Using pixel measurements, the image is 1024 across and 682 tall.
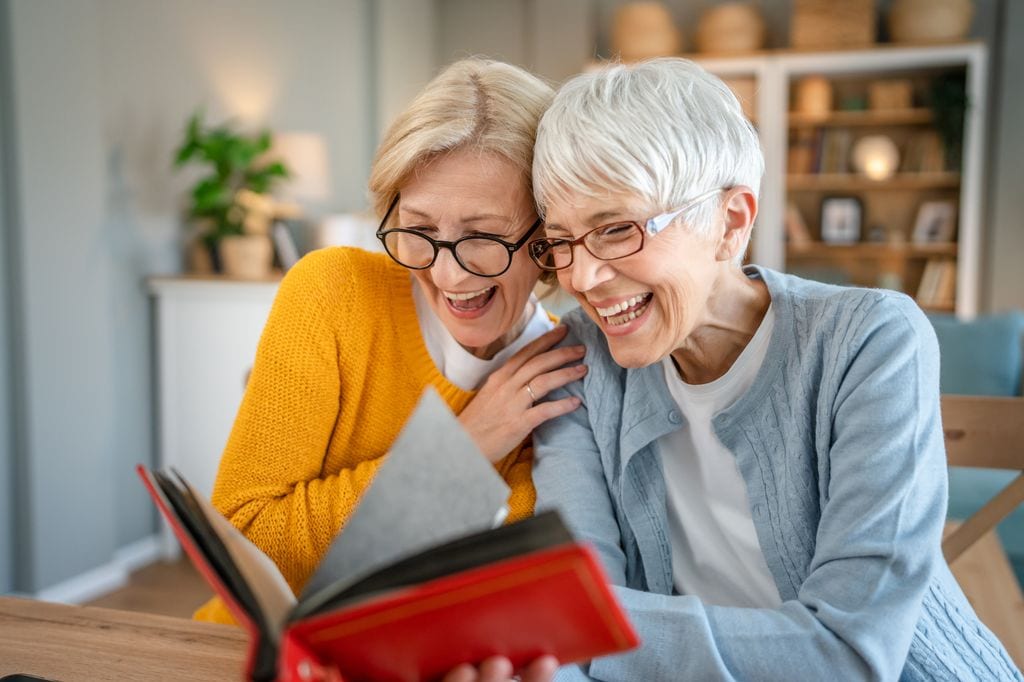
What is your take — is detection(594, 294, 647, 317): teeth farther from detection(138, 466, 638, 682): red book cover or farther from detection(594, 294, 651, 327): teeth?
detection(138, 466, 638, 682): red book cover

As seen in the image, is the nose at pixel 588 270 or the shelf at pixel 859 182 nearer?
the nose at pixel 588 270

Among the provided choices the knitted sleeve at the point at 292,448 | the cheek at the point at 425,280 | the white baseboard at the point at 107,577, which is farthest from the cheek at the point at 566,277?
the white baseboard at the point at 107,577

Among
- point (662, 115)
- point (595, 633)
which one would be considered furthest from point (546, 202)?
point (595, 633)

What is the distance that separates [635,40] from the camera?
19.8ft

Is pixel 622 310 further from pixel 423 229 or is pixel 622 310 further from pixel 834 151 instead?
pixel 834 151

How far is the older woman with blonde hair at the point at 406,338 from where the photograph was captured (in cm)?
125

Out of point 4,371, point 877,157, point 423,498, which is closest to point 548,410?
point 423,498

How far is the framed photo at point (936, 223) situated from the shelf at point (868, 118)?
0.54 metres

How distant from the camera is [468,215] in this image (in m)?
1.25

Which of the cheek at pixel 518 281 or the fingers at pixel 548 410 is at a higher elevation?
the cheek at pixel 518 281

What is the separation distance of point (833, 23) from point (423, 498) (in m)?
5.85

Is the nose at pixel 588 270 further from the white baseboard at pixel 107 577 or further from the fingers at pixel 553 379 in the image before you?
the white baseboard at pixel 107 577

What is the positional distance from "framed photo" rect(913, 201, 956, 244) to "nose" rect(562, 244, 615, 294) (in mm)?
5433

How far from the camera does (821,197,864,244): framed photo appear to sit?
20.0ft
